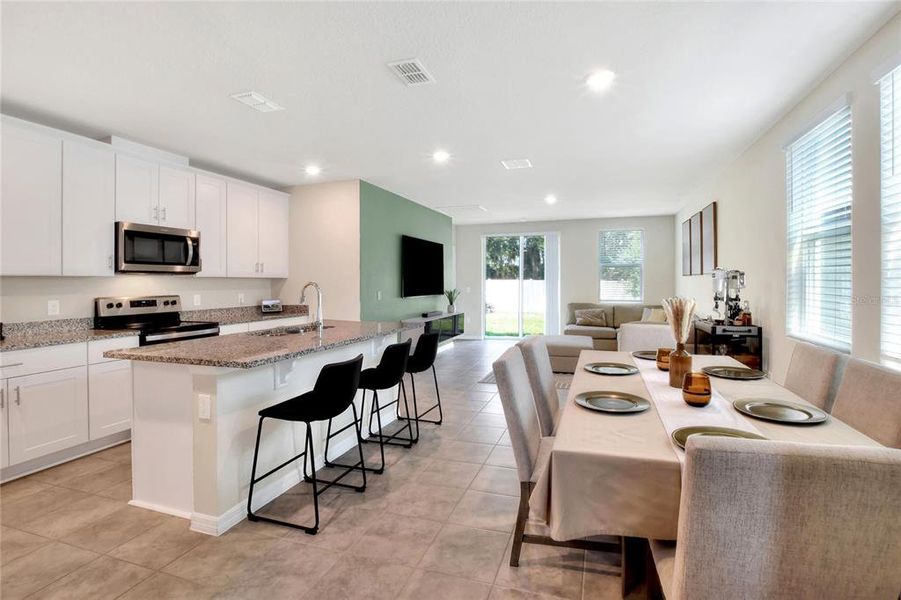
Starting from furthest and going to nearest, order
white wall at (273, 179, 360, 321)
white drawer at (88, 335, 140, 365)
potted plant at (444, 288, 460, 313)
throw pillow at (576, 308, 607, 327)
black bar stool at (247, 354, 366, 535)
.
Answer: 1. potted plant at (444, 288, 460, 313)
2. throw pillow at (576, 308, 607, 327)
3. white wall at (273, 179, 360, 321)
4. white drawer at (88, 335, 140, 365)
5. black bar stool at (247, 354, 366, 535)

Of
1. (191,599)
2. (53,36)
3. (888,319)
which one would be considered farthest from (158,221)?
(888,319)

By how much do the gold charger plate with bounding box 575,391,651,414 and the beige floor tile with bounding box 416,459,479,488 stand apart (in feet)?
3.90

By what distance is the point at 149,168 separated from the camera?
4.07 m

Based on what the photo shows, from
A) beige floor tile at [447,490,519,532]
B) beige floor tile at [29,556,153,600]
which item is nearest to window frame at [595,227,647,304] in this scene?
beige floor tile at [447,490,519,532]


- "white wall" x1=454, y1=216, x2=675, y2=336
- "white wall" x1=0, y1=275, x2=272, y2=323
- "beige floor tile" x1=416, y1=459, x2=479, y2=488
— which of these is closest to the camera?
"beige floor tile" x1=416, y1=459, x2=479, y2=488

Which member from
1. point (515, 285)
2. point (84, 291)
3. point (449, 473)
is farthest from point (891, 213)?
point (515, 285)

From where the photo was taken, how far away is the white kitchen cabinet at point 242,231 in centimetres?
495

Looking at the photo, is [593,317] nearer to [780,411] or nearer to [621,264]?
[621,264]

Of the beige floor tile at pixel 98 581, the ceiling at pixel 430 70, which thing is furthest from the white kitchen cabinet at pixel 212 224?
the beige floor tile at pixel 98 581

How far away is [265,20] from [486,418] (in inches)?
133

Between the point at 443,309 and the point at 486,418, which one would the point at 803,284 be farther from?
the point at 443,309

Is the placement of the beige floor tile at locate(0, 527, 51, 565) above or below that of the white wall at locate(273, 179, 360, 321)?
below

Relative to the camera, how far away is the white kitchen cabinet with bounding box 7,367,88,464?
9.51 feet

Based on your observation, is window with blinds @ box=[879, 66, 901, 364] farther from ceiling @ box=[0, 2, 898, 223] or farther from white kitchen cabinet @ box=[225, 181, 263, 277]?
white kitchen cabinet @ box=[225, 181, 263, 277]
